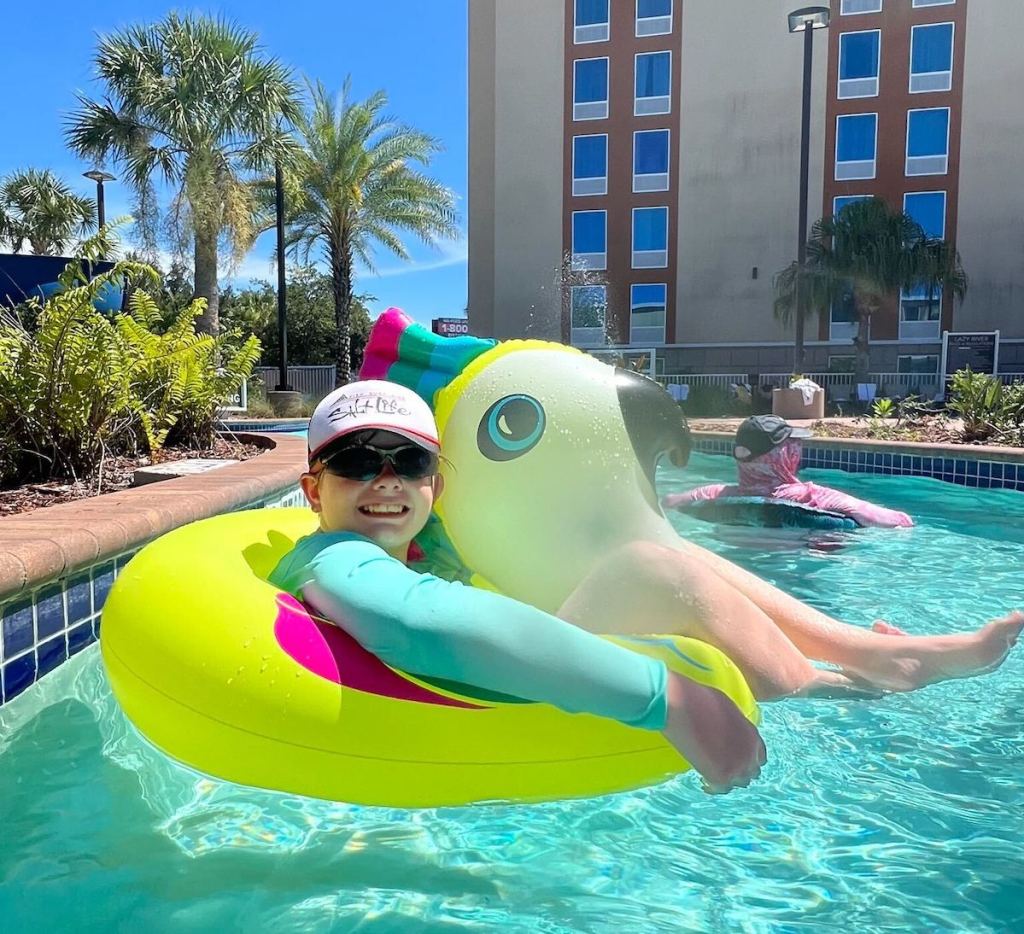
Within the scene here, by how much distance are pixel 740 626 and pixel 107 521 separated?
82.0 inches

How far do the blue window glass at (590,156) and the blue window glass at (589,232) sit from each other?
1149mm

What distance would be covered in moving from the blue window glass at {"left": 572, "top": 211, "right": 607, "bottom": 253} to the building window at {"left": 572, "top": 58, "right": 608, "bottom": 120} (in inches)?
110

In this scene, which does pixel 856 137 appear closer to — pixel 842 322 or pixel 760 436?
pixel 842 322

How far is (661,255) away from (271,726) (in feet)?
84.1

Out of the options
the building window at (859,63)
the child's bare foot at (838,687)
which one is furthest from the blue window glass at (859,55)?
the child's bare foot at (838,687)

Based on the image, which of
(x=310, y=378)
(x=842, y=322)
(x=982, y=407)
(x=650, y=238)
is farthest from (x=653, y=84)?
(x=982, y=407)

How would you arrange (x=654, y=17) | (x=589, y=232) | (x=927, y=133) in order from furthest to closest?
(x=589, y=232), (x=654, y=17), (x=927, y=133)

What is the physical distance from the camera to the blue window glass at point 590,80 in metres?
25.8

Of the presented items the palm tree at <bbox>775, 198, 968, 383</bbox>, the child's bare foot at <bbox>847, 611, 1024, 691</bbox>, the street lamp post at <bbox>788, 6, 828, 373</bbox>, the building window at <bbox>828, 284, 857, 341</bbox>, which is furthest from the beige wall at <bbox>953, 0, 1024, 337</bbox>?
the child's bare foot at <bbox>847, 611, 1024, 691</bbox>

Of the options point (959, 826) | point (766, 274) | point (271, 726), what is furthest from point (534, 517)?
point (766, 274)

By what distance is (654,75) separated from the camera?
1008 inches

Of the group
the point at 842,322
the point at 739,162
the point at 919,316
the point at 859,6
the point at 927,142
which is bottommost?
the point at 842,322

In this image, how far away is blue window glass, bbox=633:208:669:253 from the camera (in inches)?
1017

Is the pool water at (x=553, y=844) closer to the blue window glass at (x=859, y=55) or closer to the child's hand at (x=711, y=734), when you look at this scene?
the child's hand at (x=711, y=734)
